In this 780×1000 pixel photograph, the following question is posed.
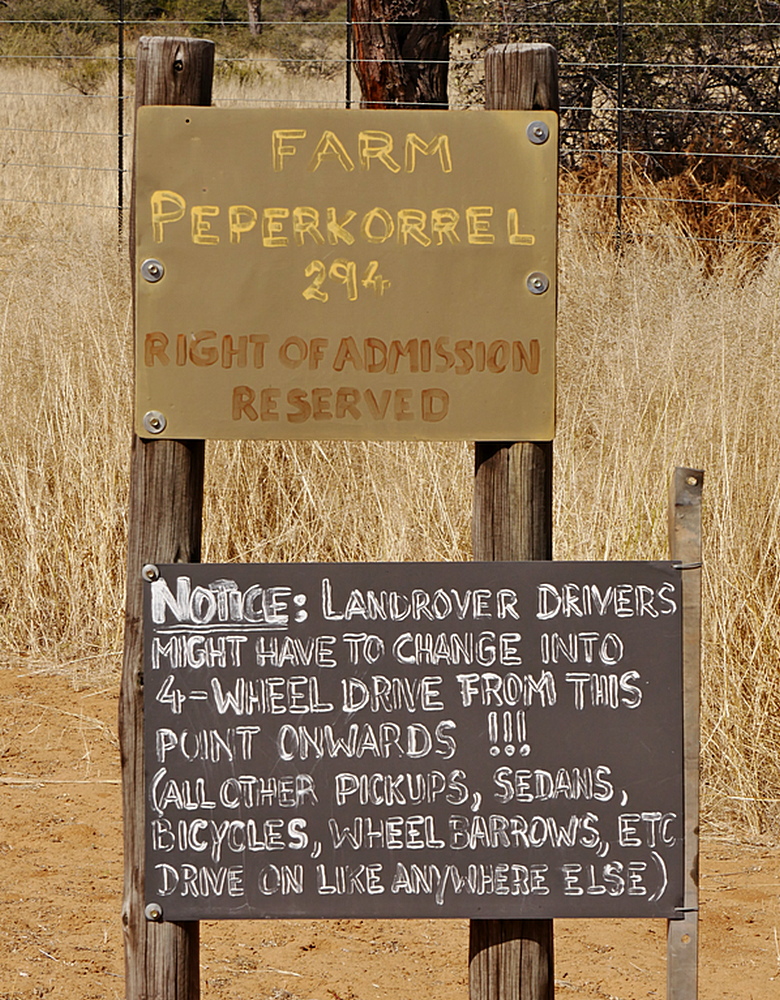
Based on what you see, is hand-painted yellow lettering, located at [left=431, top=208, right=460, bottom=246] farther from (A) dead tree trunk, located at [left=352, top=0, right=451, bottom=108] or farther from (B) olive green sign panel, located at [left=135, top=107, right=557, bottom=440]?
(A) dead tree trunk, located at [left=352, top=0, right=451, bottom=108]

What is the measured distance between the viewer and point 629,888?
245cm

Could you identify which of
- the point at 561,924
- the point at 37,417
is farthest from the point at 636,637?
the point at 37,417

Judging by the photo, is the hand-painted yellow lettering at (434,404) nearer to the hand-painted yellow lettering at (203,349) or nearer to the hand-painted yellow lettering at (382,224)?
the hand-painted yellow lettering at (382,224)

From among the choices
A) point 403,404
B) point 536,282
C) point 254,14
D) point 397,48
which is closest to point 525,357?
point 536,282

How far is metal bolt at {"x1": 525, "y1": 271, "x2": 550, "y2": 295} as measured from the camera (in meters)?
2.40

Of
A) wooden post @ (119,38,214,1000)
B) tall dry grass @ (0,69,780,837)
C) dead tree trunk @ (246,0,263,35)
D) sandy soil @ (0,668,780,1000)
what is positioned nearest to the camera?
wooden post @ (119,38,214,1000)

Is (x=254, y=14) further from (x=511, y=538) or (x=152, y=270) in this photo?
(x=511, y=538)

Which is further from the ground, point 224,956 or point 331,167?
point 331,167

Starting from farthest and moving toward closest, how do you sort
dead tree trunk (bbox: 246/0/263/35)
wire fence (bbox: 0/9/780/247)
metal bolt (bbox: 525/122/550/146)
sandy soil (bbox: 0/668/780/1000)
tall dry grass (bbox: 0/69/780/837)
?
dead tree trunk (bbox: 246/0/263/35), wire fence (bbox: 0/9/780/247), tall dry grass (bbox: 0/69/780/837), sandy soil (bbox: 0/668/780/1000), metal bolt (bbox: 525/122/550/146)

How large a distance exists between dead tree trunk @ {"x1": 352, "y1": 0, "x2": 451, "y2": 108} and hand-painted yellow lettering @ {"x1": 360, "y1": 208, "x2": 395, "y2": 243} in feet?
25.1

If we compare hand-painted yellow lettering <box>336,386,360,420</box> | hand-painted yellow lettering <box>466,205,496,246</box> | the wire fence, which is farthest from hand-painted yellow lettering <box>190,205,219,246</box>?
the wire fence

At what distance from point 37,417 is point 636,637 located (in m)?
4.25

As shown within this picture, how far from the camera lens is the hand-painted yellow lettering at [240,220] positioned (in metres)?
2.38

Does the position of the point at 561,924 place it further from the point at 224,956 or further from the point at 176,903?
the point at 176,903
